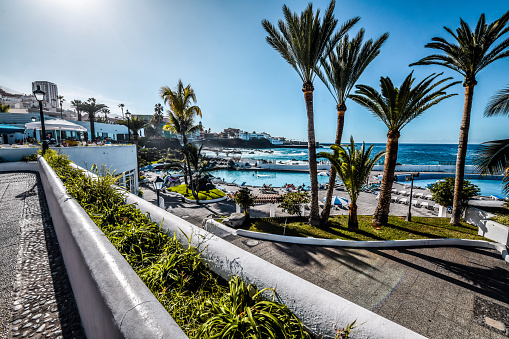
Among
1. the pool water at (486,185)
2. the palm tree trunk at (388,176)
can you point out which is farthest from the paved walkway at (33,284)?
the pool water at (486,185)

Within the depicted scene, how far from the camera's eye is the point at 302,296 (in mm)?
1469

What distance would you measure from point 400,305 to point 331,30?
11846 mm

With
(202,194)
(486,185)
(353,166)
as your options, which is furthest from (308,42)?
(486,185)

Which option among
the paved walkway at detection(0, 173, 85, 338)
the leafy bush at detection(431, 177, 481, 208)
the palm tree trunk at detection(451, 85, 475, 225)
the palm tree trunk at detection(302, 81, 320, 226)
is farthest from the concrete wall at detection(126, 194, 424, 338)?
the leafy bush at detection(431, 177, 481, 208)

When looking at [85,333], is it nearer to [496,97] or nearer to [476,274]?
[476,274]

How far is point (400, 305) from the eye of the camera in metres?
5.96

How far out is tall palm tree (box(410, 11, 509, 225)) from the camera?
398 inches

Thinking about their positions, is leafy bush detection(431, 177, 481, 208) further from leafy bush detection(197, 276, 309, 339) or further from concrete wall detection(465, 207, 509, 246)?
leafy bush detection(197, 276, 309, 339)

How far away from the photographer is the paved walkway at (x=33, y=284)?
2.02m

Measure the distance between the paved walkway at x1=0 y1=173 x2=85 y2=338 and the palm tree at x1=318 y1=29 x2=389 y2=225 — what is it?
1120 cm

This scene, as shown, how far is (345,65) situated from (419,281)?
10.6m

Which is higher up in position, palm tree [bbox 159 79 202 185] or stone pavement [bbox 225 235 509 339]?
palm tree [bbox 159 79 202 185]

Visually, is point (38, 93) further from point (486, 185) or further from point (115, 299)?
point (486, 185)

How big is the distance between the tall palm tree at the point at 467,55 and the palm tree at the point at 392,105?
2.08 m
